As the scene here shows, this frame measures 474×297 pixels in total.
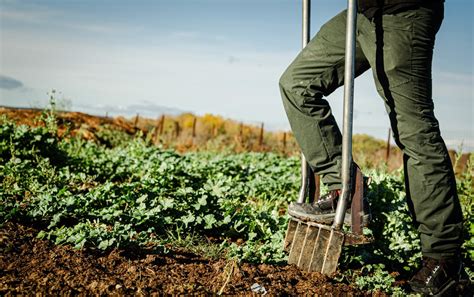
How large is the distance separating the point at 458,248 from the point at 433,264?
195mm

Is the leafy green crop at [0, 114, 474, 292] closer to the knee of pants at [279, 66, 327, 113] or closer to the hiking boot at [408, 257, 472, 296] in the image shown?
the hiking boot at [408, 257, 472, 296]

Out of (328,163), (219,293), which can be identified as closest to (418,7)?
(328,163)

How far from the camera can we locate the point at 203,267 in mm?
2797

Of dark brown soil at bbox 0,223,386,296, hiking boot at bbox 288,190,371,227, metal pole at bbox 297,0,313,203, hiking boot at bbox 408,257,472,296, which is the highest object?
metal pole at bbox 297,0,313,203

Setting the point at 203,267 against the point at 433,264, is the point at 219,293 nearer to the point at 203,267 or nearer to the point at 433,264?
the point at 203,267

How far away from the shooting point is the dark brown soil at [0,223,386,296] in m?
2.38

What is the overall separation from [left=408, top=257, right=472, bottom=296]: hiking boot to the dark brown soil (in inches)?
14.6

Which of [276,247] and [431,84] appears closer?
[431,84]

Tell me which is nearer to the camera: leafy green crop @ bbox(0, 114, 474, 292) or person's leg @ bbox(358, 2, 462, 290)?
person's leg @ bbox(358, 2, 462, 290)

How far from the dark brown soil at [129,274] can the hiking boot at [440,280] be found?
1.22ft

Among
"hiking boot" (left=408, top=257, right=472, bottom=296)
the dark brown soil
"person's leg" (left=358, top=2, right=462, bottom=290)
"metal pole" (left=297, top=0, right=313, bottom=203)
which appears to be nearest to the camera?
the dark brown soil

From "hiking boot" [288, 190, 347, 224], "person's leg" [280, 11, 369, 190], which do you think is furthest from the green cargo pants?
"hiking boot" [288, 190, 347, 224]

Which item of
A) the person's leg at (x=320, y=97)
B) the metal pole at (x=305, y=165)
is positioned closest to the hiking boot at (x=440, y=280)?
the person's leg at (x=320, y=97)

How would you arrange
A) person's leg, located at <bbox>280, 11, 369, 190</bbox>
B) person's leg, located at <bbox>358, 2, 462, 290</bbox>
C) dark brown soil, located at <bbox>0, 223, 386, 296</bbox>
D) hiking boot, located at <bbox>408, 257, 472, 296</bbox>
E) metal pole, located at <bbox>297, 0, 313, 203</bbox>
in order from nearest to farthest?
dark brown soil, located at <bbox>0, 223, 386, 296</bbox> < person's leg, located at <bbox>358, 2, 462, 290</bbox> < hiking boot, located at <bbox>408, 257, 472, 296</bbox> < person's leg, located at <bbox>280, 11, 369, 190</bbox> < metal pole, located at <bbox>297, 0, 313, 203</bbox>
